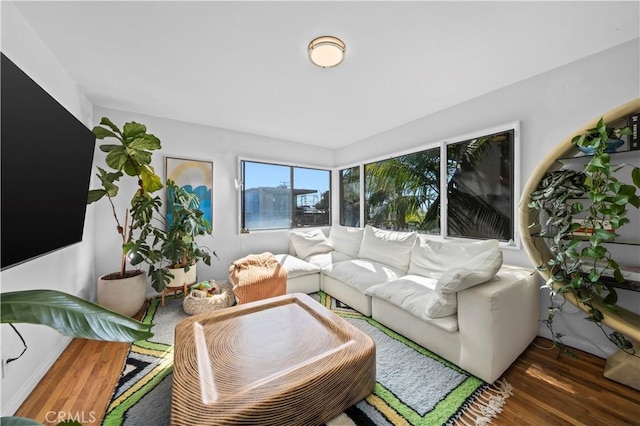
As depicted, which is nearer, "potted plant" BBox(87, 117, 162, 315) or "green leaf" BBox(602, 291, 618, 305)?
"green leaf" BBox(602, 291, 618, 305)

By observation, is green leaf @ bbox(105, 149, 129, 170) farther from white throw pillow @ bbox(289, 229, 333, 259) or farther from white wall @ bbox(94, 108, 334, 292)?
white throw pillow @ bbox(289, 229, 333, 259)

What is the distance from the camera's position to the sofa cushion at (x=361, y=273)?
104 inches

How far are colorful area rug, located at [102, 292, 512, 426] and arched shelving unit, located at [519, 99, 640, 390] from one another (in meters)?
0.80

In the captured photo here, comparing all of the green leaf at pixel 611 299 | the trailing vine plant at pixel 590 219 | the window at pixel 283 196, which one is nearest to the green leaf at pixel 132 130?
the window at pixel 283 196

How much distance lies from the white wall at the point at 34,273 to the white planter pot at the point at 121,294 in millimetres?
200

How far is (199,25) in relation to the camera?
165cm

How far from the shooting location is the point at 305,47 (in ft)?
6.07

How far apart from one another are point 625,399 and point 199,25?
12.2ft

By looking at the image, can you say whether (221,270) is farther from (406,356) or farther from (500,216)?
(500,216)

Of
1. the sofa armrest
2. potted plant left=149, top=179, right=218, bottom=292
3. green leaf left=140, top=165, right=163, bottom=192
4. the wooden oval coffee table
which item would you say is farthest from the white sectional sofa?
green leaf left=140, top=165, right=163, bottom=192

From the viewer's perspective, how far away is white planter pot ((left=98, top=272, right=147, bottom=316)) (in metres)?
2.38

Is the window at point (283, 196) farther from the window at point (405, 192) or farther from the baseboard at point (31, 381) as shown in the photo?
the baseboard at point (31, 381)

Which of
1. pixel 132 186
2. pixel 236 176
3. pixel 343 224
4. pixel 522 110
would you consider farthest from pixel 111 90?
pixel 522 110

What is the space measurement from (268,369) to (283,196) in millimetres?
3214
